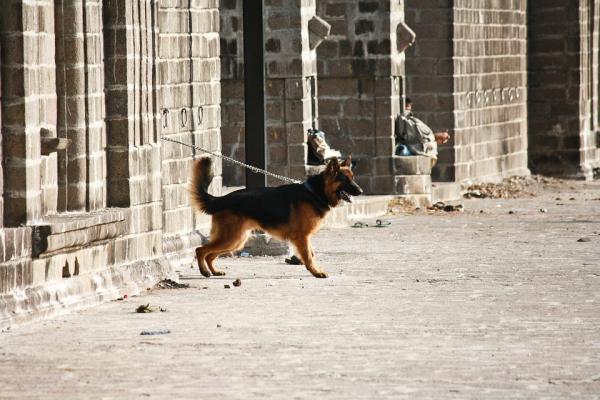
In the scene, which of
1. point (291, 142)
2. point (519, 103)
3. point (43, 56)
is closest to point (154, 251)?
point (43, 56)

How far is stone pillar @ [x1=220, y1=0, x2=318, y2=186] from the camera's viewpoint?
21281mm

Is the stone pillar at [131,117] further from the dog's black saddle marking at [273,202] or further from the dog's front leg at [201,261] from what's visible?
the dog's black saddle marking at [273,202]

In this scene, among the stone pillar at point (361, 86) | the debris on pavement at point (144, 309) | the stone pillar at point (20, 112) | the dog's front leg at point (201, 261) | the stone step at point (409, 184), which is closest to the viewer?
the stone pillar at point (20, 112)

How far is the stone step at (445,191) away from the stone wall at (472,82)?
69 centimetres

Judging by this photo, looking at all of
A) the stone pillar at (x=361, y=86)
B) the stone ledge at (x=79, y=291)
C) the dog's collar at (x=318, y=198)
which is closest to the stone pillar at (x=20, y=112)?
the stone ledge at (x=79, y=291)

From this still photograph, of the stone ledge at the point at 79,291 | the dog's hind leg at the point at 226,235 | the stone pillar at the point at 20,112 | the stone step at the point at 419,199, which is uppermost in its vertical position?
the stone pillar at the point at 20,112

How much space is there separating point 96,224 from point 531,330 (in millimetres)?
3382

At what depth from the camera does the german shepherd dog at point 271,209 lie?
14.8 metres

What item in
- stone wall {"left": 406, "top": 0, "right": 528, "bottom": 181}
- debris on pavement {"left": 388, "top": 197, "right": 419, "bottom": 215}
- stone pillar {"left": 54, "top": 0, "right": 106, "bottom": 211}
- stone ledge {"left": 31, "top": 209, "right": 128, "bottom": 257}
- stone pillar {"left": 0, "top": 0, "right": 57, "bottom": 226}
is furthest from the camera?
stone wall {"left": 406, "top": 0, "right": 528, "bottom": 181}

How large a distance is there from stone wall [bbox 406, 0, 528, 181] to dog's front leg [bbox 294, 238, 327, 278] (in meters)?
11.9

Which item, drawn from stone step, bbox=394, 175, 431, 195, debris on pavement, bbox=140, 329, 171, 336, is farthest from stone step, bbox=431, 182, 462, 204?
debris on pavement, bbox=140, 329, 171, 336

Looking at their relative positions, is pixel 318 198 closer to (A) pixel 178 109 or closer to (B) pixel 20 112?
(A) pixel 178 109

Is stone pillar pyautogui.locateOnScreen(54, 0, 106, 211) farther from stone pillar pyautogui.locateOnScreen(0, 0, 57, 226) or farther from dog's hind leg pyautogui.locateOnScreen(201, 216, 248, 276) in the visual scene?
dog's hind leg pyautogui.locateOnScreen(201, 216, 248, 276)

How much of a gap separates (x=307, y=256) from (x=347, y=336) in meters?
3.63
